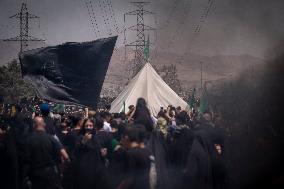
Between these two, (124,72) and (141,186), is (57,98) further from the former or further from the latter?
(124,72)

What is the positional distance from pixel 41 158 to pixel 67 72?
12.5ft

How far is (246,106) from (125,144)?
Result: 7.19m

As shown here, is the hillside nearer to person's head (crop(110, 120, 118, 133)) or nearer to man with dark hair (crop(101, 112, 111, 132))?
man with dark hair (crop(101, 112, 111, 132))

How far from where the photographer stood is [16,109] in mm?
11984

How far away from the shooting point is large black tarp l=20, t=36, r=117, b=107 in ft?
36.8

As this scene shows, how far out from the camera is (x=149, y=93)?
2161 cm

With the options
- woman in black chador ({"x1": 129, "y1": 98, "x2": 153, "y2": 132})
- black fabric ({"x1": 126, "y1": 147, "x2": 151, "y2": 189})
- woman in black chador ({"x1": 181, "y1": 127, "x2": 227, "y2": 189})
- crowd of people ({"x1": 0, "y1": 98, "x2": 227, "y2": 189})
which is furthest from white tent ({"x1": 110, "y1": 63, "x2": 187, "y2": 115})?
black fabric ({"x1": 126, "y1": 147, "x2": 151, "y2": 189})

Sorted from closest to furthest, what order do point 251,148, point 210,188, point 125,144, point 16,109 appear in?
1. point 125,144
2. point 210,188
3. point 251,148
4. point 16,109

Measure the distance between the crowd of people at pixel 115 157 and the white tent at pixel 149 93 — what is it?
11200 mm

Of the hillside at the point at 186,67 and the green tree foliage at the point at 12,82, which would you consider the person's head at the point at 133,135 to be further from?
the hillside at the point at 186,67

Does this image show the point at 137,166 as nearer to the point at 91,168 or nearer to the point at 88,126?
the point at 91,168

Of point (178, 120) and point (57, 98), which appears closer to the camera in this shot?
point (178, 120)

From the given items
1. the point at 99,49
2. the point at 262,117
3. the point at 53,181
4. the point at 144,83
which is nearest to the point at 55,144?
the point at 53,181

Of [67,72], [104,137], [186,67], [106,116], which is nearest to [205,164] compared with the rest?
[104,137]
